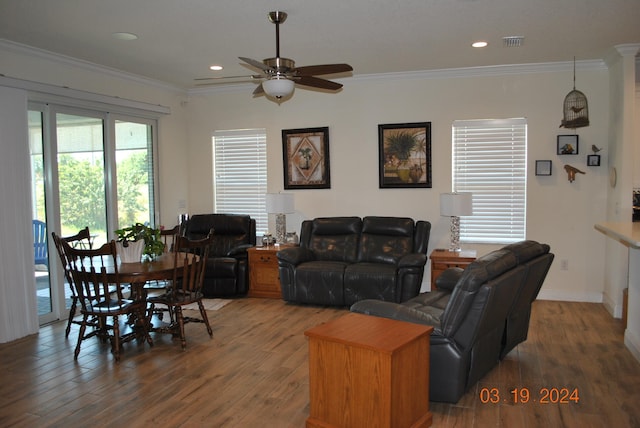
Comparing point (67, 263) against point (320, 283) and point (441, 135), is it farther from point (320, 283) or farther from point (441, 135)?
point (441, 135)

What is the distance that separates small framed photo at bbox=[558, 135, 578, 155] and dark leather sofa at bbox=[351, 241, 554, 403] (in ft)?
8.03

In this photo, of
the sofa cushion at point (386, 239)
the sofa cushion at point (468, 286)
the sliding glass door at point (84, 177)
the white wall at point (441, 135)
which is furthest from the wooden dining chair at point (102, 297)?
the white wall at point (441, 135)

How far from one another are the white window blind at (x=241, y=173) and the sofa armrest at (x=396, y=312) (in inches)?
151

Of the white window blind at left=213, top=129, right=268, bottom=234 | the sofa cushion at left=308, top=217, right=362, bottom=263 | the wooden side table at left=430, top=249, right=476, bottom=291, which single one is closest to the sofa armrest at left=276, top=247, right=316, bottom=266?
the sofa cushion at left=308, top=217, right=362, bottom=263

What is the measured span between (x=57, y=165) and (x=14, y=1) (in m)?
2.05

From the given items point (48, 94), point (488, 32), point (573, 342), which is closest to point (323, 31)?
point (488, 32)

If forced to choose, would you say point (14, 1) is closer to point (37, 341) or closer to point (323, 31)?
point (323, 31)

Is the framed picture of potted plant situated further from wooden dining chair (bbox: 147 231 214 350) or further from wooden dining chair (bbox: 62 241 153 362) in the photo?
wooden dining chair (bbox: 62 241 153 362)

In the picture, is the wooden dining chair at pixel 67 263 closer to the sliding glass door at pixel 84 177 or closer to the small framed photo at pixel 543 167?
the sliding glass door at pixel 84 177

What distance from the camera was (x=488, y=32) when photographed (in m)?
4.47

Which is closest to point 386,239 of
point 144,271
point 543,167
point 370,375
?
point 543,167

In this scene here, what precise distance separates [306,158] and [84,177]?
106 inches

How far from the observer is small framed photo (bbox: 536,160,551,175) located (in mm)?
5793

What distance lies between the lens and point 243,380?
12.2ft
